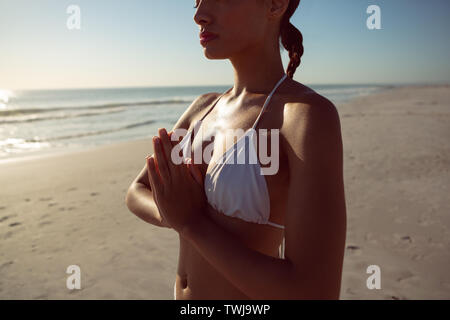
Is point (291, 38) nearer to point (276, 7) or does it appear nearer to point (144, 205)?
point (276, 7)

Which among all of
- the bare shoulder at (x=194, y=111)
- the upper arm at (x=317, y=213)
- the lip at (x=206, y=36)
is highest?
the lip at (x=206, y=36)

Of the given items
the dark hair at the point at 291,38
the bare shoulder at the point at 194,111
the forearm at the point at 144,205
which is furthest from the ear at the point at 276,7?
the forearm at the point at 144,205

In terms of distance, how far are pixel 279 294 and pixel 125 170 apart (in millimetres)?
8682

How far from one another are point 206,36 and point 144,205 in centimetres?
79

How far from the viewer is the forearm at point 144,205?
5.12 feet

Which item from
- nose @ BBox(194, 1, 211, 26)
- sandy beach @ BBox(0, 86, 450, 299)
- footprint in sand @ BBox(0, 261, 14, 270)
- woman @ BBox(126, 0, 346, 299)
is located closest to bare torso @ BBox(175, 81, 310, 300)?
woman @ BBox(126, 0, 346, 299)

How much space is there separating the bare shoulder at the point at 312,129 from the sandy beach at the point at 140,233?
10.4 feet

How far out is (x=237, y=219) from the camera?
1328 mm

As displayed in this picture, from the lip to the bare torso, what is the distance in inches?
11.9

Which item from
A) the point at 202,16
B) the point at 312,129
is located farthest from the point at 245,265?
the point at 202,16

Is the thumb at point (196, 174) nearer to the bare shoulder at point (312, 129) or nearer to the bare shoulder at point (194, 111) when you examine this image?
the bare shoulder at point (312, 129)

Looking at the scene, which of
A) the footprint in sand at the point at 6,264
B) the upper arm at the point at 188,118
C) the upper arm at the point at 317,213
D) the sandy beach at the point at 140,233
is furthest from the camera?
the footprint in sand at the point at 6,264

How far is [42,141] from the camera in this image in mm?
13930

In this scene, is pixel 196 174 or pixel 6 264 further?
pixel 6 264
